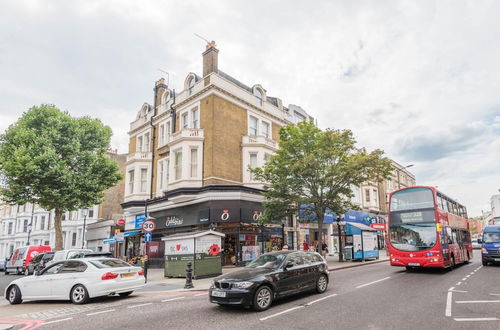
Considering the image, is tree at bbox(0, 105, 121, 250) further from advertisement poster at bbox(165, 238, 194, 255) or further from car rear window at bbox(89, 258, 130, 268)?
car rear window at bbox(89, 258, 130, 268)

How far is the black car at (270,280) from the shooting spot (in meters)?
7.64

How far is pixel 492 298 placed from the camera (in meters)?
8.87

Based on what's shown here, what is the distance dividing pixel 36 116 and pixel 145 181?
32.6 ft

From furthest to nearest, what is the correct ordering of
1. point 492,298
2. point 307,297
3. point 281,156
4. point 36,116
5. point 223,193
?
point 36,116
point 223,193
point 281,156
point 307,297
point 492,298

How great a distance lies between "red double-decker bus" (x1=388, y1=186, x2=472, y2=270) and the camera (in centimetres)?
1449

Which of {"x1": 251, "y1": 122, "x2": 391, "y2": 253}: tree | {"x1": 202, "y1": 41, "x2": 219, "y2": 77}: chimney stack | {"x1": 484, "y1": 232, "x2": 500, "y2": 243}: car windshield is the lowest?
{"x1": 484, "y1": 232, "x2": 500, "y2": 243}: car windshield

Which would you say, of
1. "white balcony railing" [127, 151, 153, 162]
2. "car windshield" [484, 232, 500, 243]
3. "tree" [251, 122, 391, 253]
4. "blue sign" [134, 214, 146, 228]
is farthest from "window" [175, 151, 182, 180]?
"car windshield" [484, 232, 500, 243]

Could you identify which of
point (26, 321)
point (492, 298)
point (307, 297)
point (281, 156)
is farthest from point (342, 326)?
point (281, 156)

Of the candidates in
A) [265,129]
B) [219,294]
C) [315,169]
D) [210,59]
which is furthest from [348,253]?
[219,294]

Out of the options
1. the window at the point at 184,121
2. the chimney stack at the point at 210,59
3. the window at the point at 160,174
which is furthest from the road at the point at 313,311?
the chimney stack at the point at 210,59

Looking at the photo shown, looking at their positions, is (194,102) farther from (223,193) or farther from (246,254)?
(246,254)

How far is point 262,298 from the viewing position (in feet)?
25.8

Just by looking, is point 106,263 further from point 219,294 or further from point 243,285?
point 243,285

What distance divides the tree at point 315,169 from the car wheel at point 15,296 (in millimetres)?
13505
